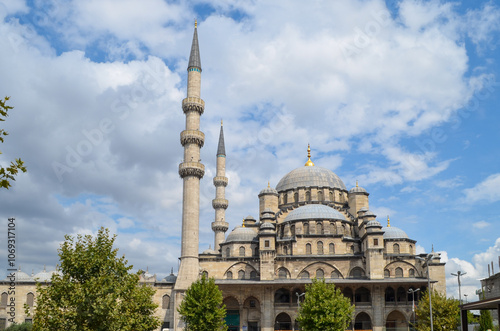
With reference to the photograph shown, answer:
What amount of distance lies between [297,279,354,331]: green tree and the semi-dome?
18505mm

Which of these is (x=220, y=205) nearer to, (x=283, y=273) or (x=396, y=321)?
(x=283, y=273)

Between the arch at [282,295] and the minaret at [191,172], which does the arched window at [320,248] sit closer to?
the arch at [282,295]

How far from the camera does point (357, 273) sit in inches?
1827

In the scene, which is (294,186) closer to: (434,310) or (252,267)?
(252,267)

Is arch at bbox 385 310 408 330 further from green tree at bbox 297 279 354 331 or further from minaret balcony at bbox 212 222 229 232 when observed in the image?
minaret balcony at bbox 212 222 229 232

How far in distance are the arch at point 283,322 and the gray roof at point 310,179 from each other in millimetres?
17294

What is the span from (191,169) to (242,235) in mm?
9028

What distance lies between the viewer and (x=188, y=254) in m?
44.4

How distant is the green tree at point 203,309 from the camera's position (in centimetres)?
3409

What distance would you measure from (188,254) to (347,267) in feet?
50.5

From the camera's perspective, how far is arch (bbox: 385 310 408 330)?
4373cm

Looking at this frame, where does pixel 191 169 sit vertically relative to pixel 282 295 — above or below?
above

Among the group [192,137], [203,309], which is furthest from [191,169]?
[203,309]

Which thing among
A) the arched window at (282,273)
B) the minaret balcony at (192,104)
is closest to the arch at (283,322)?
the arched window at (282,273)
